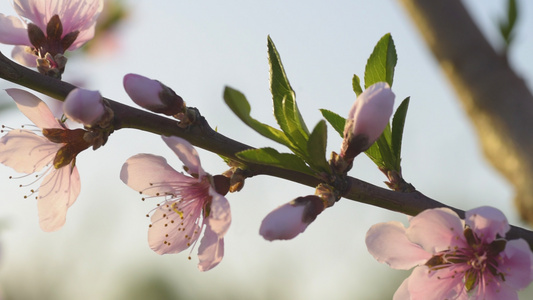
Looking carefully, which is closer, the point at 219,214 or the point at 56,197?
the point at 219,214

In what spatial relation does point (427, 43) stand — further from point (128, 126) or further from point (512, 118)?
point (128, 126)

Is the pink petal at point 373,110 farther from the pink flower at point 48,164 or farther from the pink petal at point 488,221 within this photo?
the pink flower at point 48,164

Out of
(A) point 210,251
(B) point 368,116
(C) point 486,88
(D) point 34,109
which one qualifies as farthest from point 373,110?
(C) point 486,88

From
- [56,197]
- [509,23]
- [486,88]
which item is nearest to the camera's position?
[56,197]

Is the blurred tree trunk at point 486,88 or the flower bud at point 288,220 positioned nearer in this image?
the flower bud at point 288,220

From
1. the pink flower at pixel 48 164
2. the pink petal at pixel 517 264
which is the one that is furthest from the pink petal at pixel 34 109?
the pink petal at pixel 517 264

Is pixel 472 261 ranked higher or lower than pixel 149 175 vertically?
lower

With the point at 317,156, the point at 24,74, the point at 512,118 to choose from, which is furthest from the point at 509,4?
the point at 24,74

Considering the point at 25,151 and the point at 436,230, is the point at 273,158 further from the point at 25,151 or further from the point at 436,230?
the point at 25,151
